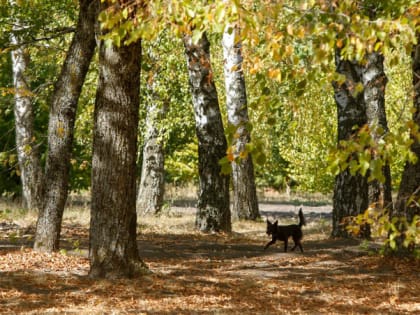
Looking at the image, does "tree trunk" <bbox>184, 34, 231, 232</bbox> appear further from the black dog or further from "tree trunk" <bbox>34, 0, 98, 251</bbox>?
"tree trunk" <bbox>34, 0, 98, 251</bbox>

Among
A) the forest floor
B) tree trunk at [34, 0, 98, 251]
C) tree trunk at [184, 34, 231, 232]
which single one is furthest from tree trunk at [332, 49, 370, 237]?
tree trunk at [34, 0, 98, 251]

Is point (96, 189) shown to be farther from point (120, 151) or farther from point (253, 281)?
point (253, 281)

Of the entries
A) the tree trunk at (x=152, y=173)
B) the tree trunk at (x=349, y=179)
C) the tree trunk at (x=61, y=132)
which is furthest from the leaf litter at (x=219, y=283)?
the tree trunk at (x=152, y=173)

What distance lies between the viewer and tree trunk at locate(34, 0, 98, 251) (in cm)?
1416

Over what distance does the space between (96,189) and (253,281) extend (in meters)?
2.86

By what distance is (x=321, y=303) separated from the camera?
10.9 m

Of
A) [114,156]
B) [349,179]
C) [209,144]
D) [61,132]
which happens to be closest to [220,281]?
[114,156]

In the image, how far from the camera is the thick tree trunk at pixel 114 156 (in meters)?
11.3

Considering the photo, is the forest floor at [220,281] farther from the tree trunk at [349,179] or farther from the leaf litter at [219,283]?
the tree trunk at [349,179]

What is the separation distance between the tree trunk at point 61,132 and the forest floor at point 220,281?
52cm

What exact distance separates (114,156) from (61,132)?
10.3 feet

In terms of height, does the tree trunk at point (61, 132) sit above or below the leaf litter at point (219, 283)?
above

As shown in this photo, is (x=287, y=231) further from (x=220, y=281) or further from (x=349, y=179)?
(x=220, y=281)

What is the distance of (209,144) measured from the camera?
18703 millimetres
